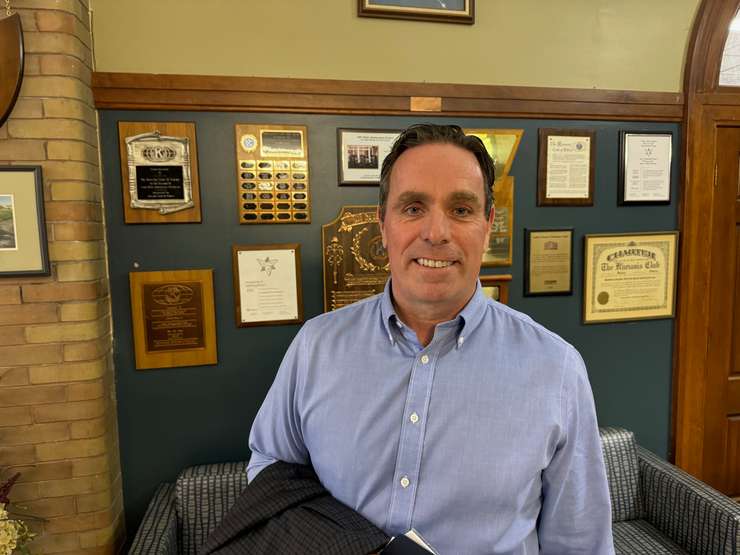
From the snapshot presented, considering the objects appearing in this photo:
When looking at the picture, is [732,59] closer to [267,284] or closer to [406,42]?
[406,42]

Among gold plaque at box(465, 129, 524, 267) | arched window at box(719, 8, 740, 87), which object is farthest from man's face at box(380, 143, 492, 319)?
arched window at box(719, 8, 740, 87)

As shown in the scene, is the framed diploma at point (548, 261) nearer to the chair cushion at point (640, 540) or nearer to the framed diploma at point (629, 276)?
the framed diploma at point (629, 276)

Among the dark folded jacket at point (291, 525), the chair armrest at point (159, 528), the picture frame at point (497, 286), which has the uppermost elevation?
the picture frame at point (497, 286)

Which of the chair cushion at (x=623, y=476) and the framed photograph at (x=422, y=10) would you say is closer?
the framed photograph at (x=422, y=10)

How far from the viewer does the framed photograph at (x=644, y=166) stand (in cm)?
208

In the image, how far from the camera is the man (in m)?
0.94

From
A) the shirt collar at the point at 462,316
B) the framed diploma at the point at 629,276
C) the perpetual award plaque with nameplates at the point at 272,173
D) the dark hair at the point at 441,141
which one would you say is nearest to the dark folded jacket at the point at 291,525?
the shirt collar at the point at 462,316

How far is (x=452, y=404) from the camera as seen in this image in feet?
3.19

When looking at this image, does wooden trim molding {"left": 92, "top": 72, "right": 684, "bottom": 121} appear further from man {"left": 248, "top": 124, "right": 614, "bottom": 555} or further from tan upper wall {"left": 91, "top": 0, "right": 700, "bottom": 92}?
man {"left": 248, "top": 124, "right": 614, "bottom": 555}

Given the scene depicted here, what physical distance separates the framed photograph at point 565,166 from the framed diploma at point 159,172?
4.87ft

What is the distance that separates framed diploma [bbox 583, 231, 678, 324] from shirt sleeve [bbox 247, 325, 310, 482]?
1.55 meters

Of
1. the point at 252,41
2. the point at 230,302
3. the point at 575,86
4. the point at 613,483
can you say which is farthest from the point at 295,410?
the point at 575,86

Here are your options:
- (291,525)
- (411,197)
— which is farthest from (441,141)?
(291,525)

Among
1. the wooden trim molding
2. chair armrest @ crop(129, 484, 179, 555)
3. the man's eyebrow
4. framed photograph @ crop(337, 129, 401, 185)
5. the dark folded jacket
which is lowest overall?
chair armrest @ crop(129, 484, 179, 555)
